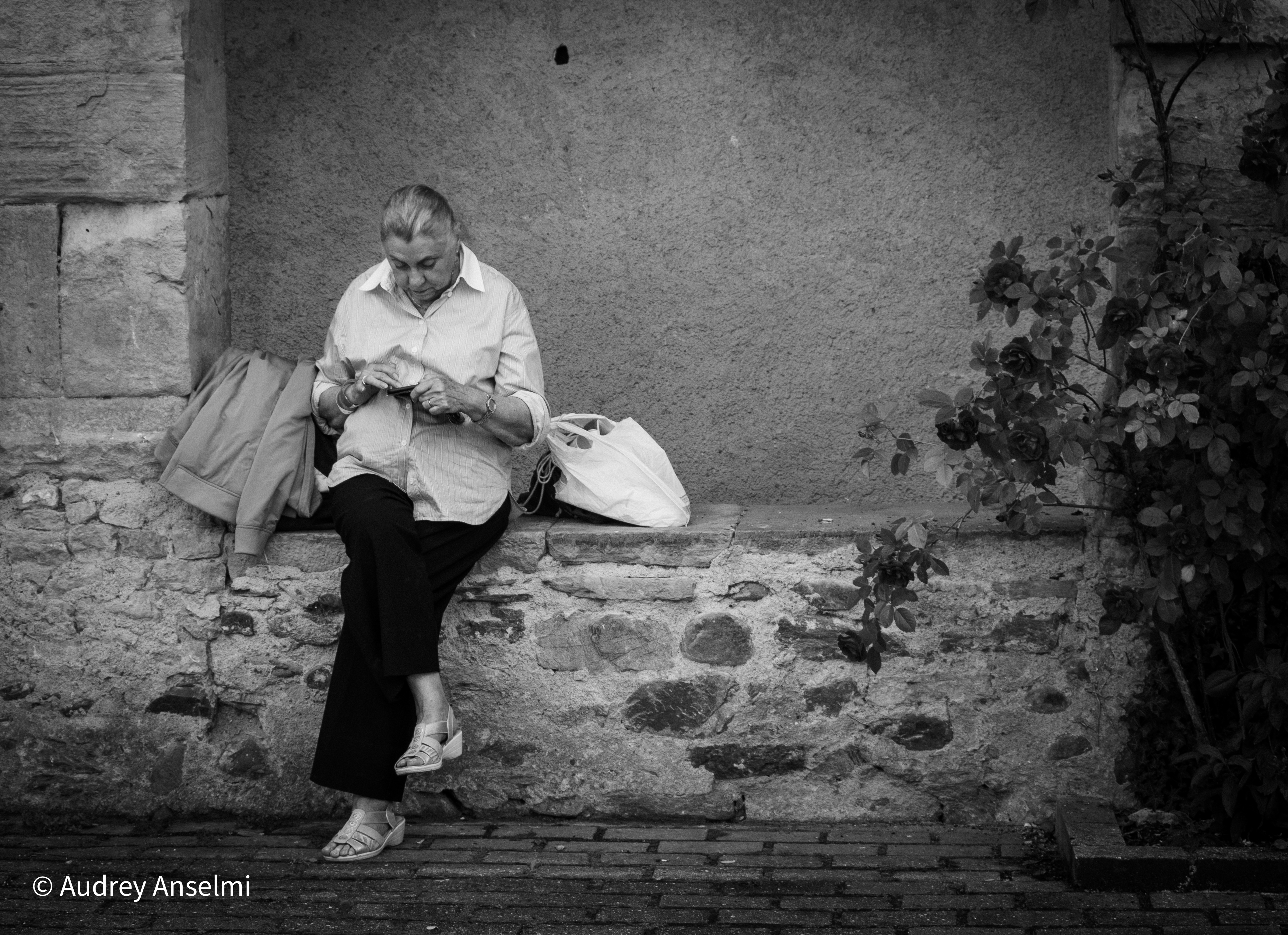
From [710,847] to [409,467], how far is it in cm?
128

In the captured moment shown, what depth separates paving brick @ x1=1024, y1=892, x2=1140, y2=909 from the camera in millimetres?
3203

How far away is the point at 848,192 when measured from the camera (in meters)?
4.38

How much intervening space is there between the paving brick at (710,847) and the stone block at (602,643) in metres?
0.47

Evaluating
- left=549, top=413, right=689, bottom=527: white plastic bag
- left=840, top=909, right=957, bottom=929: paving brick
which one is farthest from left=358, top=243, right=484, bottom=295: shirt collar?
left=840, top=909, right=957, bottom=929: paving brick

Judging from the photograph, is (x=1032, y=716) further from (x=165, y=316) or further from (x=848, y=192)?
(x=165, y=316)

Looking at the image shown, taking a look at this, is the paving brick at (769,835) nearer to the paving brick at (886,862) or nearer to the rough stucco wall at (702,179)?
the paving brick at (886,862)

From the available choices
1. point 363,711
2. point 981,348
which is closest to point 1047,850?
point 981,348

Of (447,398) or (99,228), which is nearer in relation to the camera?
(447,398)

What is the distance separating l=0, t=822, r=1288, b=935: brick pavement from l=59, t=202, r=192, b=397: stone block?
127cm

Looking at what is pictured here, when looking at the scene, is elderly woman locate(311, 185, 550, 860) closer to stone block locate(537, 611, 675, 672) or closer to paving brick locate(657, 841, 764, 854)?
stone block locate(537, 611, 675, 672)

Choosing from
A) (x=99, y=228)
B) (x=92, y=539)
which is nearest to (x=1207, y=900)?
(x=92, y=539)

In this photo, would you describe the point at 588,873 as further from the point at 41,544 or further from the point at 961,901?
the point at 41,544

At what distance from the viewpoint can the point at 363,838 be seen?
3613 mm

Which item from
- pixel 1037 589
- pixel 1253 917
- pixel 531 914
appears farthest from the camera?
pixel 1037 589
